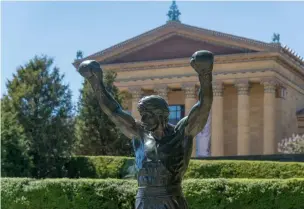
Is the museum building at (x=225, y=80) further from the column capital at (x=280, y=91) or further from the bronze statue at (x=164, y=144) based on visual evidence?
the bronze statue at (x=164, y=144)

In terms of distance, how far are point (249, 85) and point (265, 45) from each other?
4.65 meters

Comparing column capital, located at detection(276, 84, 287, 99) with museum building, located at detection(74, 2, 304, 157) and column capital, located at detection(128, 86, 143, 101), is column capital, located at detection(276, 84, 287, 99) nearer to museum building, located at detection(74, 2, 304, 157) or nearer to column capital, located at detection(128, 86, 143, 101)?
museum building, located at detection(74, 2, 304, 157)

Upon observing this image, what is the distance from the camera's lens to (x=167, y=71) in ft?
182

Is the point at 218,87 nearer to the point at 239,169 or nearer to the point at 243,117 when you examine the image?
the point at 243,117

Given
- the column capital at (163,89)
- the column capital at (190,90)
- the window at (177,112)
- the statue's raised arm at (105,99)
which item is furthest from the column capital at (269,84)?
the statue's raised arm at (105,99)

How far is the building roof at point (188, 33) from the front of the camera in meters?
51.1

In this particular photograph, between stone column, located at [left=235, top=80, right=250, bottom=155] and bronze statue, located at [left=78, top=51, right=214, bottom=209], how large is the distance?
1925 inches

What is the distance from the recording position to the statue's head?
4613mm

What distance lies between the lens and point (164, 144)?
14.9ft

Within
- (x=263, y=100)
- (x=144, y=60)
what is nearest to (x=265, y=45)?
(x=263, y=100)

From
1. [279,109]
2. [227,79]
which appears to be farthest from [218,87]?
[279,109]

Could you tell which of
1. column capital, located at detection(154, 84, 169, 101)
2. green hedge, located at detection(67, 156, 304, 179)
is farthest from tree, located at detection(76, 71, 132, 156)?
column capital, located at detection(154, 84, 169, 101)

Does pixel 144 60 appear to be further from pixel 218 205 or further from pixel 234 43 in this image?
pixel 218 205

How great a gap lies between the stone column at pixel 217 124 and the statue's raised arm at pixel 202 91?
4850cm
